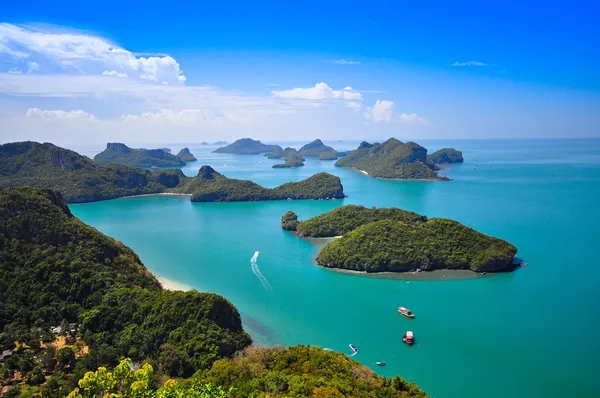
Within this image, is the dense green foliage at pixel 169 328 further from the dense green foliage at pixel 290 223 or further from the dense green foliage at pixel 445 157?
the dense green foliage at pixel 445 157

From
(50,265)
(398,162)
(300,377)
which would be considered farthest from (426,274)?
(398,162)

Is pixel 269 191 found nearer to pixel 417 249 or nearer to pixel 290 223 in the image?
pixel 290 223

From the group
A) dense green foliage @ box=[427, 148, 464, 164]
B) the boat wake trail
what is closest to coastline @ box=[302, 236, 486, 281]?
the boat wake trail

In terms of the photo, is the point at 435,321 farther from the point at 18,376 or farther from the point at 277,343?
the point at 18,376

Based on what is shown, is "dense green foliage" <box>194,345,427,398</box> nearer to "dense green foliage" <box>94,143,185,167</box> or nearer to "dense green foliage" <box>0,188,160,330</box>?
"dense green foliage" <box>0,188,160,330</box>

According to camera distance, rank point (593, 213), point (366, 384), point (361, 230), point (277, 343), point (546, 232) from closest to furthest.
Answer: point (366, 384) → point (277, 343) → point (361, 230) → point (546, 232) → point (593, 213)

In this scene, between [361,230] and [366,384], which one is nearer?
[366,384]

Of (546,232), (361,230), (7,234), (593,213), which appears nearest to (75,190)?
(7,234)
